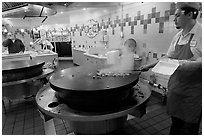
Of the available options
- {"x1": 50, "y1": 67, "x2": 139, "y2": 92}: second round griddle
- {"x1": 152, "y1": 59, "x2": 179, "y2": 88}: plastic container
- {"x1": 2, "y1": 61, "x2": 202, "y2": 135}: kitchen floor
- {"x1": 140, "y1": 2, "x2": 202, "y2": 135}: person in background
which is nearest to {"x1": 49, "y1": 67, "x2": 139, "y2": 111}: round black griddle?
{"x1": 50, "y1": 67, "x2": 139, "y2": 92}: second round griddle

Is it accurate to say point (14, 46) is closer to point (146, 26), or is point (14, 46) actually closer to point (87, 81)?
point (146, 26)

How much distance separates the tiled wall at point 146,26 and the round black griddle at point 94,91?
1686 mm

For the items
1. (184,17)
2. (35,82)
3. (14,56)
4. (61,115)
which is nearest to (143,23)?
(184,17)

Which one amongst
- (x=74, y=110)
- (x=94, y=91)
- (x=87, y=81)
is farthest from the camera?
(x=87, y=81)

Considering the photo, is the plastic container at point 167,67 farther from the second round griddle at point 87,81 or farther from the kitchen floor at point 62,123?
the kitchen floor at point 62,123

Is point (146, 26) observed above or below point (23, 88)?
above

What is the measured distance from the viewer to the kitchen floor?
2.02 metres

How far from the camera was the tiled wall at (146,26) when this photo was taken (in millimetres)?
2645

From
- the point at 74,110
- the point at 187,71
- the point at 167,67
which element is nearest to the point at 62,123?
the point at 74,110

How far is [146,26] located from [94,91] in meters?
2.40

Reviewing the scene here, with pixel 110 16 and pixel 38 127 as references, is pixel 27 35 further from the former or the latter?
pixel 38 127

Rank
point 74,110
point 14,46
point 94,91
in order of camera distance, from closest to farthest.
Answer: point 94,91, point 74,110, point 14,46

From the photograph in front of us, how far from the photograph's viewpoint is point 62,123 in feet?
7.39

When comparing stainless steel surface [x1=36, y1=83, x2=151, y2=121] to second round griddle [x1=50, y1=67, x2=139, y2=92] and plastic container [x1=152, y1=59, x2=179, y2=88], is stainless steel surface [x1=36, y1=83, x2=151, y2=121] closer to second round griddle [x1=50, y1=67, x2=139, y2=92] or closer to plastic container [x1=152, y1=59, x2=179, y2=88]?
second round griddle [x1=50, y1=67, x2=139, y2=92]
